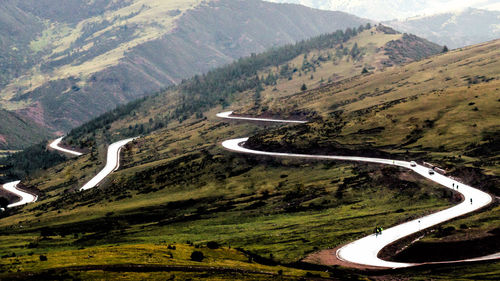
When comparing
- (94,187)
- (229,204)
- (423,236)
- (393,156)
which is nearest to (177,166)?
Answer: (94,187)

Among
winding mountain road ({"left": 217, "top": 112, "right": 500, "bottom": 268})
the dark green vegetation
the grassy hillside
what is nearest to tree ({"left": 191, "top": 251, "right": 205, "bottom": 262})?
the dark green vegetation

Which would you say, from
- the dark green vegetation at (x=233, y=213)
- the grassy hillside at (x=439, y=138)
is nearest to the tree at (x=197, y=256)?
the dark green vegetation at (x=233, y=213)

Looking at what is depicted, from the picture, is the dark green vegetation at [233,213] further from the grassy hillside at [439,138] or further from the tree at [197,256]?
the grassy hillside at [439,138]

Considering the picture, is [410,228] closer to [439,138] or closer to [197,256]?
[197,256]

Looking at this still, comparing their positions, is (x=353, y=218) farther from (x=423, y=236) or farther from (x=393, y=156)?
(x=393, y=156)

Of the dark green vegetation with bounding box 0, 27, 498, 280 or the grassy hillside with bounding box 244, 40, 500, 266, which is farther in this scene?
the grassy hillside with bounding box 244, 40, 500, 266

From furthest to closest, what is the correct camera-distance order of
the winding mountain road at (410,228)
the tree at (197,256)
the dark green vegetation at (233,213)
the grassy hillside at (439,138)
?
the grassy hillside at (439,138) → the winding mountain road at (410,228) → the tree at (197,256) → the dark green vegetation at (233,213)

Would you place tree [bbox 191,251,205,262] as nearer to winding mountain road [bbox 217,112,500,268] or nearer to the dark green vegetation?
the dark green vegetation

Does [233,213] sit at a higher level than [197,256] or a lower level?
higher

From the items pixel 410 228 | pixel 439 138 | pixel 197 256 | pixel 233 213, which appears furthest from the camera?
pixel 439 138

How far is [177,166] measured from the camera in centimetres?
19050

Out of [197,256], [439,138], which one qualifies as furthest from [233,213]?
[439,138]

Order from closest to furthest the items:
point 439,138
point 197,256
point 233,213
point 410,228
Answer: point 197,256, point 410,228, point 233,213, point 439,138

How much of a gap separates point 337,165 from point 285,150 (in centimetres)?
3416
